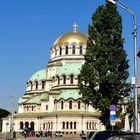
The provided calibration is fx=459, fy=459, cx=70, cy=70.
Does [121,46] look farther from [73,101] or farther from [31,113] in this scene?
[31,113]

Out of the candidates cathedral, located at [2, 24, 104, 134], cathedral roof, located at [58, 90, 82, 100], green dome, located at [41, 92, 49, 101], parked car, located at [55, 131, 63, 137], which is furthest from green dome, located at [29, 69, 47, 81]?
parked car, located at [55, 131, 63, 137]

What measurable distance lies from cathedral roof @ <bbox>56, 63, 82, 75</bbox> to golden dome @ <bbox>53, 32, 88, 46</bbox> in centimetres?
558

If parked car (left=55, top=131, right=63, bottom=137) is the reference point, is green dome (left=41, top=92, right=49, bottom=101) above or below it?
above

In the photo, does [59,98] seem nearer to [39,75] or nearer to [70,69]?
[70,69]

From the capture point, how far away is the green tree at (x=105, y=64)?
4047cm

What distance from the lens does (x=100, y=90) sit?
133 feet

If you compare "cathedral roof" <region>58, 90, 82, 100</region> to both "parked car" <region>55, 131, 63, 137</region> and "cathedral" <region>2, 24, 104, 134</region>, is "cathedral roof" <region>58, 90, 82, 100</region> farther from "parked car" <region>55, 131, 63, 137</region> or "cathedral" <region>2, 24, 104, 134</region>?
"parked car" <region>55, 131, 63, 137</region>

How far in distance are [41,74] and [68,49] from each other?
1110 cm

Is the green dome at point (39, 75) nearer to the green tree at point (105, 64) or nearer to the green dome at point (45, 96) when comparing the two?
the green dome at point (45, 96)

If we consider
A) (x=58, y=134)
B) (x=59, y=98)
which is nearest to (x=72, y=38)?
(x=59, y=98)

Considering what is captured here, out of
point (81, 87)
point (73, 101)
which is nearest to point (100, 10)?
point (81, 87)

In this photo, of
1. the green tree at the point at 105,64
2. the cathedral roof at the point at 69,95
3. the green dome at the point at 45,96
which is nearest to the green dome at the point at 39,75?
the green dome at the point at 45,96

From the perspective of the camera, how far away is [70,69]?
10506cm

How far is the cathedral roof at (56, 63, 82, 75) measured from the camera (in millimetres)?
104562
